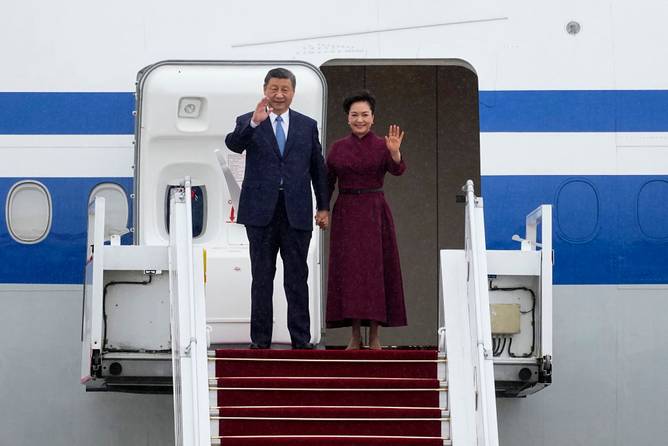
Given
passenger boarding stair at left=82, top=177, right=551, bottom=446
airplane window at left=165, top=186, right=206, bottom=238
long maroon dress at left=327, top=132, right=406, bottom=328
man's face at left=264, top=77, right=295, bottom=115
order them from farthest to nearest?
1. airplane window at left=165, top=186, right=206, bottom=238
2. long maroon dress at left=327, top=132, right=406, bottom=328
3. man's face at left=264, top=77, right=295, bottom=115
4. passenger boarding stair at left=82, top=177, right=551, bottom=446

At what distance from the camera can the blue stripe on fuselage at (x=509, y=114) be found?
32.2ft

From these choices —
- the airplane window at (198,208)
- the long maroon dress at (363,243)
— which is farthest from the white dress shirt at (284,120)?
the airplane window at (198,208)

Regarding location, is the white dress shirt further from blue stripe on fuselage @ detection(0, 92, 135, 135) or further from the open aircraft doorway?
the open aircraft doorway

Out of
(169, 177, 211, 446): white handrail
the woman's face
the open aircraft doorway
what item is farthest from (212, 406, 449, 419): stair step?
the open aircraft doorway

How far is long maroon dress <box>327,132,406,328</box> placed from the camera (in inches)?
346

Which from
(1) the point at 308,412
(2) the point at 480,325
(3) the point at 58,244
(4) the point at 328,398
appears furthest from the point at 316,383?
(3) the point at 58,244

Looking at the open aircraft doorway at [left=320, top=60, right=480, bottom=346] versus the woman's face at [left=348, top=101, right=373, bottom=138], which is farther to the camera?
the open aircraft doorway at [left=320, top=60, right=480, bottom=346]

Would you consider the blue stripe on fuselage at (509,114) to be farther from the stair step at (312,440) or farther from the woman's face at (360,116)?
the stair step at (312,440)

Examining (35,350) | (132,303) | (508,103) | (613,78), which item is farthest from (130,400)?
(613,78)

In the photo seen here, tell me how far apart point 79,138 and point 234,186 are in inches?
50.8

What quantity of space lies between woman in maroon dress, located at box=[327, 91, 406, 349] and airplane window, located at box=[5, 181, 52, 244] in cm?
219

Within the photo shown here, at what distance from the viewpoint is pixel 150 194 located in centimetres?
945

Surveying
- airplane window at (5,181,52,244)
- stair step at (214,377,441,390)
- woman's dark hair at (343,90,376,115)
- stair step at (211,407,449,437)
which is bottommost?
stair step at (211,407,449,437)

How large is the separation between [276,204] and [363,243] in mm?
653
